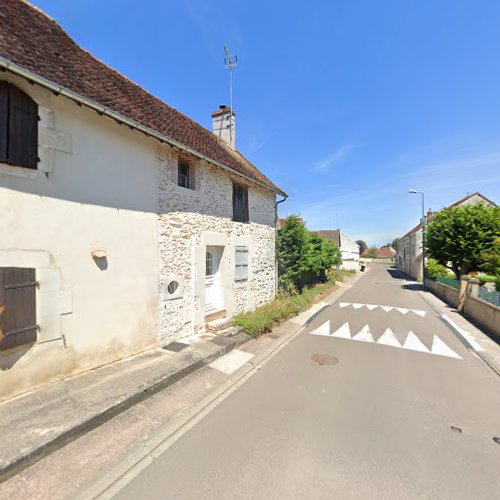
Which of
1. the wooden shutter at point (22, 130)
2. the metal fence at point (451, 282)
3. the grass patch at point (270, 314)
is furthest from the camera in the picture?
the metal fence at point (451, 282)

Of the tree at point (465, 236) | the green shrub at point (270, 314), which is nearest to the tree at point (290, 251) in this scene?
the green shrub at point (270, 314)

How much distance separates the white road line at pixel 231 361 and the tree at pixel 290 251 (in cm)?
643

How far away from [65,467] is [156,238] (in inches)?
163

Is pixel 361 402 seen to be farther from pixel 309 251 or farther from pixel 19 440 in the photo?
pixel 309 251

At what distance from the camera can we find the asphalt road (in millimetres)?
2764

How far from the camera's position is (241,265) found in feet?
30.3

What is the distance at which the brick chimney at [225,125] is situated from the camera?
1252cm

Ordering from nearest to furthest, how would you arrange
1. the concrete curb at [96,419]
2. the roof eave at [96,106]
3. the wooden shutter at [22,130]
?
the concrete curb at [96,419], the roof eave at [96,106], the wooden shutter at [22,130]

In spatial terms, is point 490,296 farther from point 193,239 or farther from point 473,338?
point 193,239

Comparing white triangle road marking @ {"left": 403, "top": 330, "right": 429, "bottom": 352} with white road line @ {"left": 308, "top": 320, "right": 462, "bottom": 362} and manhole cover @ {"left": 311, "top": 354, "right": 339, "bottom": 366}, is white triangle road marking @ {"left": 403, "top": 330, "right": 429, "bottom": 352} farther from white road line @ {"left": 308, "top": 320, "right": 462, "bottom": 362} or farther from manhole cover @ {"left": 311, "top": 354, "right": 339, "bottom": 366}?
manhole cover @ {"left": 311, "top": 354, "right": 339, "bottom": 366}

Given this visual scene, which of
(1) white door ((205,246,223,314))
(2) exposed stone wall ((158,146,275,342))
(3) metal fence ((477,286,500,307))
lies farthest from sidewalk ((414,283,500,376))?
(1) white door ((205,246,223,314))

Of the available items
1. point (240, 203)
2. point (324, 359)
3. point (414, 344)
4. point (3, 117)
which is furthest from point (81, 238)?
point (414, 344)

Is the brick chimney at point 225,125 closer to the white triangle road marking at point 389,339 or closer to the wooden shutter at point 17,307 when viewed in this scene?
the white triangle road marking at point 389,339

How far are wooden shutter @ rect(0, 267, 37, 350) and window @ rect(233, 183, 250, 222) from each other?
5959 millimetres
